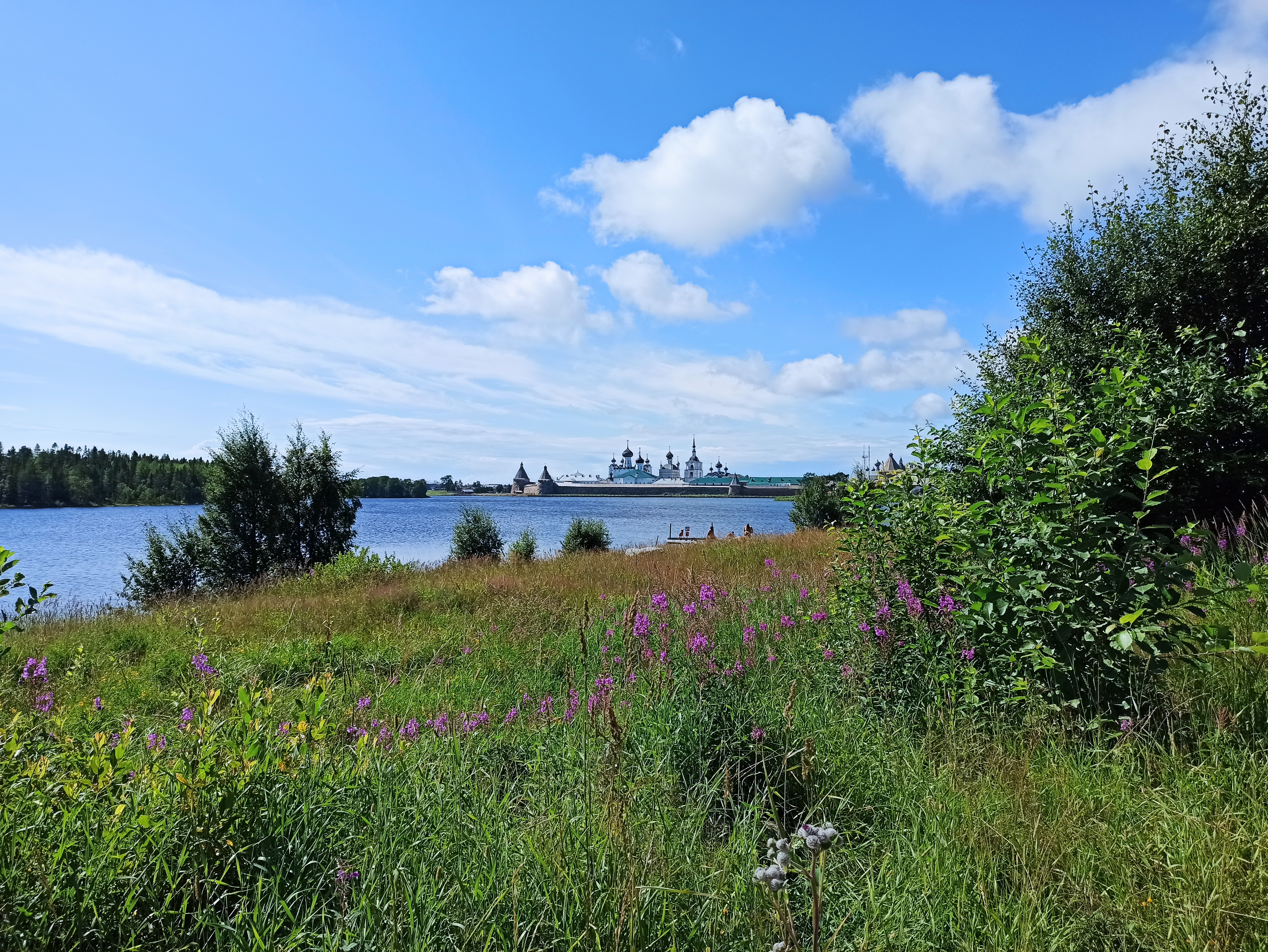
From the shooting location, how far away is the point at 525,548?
17.8 meters

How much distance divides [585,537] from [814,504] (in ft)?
29.4

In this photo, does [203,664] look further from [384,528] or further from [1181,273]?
[384,528]

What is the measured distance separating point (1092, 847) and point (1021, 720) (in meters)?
1.10

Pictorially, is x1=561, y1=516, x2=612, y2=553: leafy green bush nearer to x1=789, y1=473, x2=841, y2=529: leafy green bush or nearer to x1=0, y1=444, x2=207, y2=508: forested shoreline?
x1=789, y1=473, x2=841, y2=529: leafy green bush

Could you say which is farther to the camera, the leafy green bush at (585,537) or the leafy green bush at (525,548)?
the leafy green bush at (585,537)

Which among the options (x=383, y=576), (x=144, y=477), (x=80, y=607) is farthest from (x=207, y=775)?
(x=144, y=477)

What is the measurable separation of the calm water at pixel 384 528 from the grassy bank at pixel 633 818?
291 inches

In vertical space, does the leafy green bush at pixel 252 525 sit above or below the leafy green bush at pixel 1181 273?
below

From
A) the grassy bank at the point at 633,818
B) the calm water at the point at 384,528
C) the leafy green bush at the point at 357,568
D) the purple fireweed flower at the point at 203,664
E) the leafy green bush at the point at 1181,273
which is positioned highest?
the leafy green bush at the point at 1181,273

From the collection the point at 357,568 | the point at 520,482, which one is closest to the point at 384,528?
the point at 357,568

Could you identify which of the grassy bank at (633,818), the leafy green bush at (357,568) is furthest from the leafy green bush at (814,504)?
the grassy bank at (633,818)

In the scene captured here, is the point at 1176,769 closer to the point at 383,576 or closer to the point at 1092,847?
the point at 1092,847

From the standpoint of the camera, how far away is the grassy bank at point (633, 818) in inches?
72.2

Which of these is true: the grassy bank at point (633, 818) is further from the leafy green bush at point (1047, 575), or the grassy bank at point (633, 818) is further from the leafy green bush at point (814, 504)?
the leafy green bush at point (814, 504)
